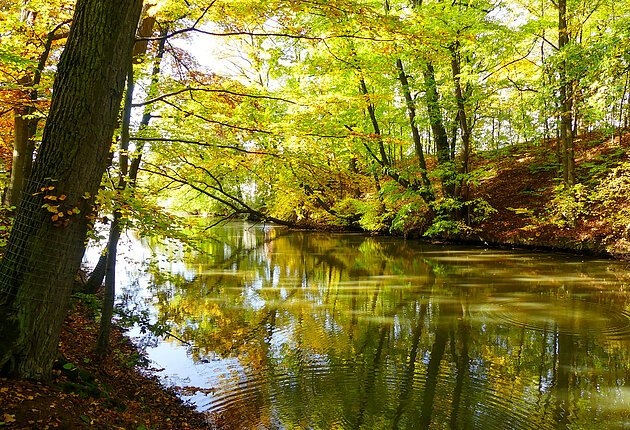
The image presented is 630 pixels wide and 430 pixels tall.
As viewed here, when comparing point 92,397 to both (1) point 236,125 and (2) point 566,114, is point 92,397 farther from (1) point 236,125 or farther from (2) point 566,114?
(2) point 566,114

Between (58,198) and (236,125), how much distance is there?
13.3 feet

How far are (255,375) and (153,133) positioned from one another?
5182 mm

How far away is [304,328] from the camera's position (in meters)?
7.84

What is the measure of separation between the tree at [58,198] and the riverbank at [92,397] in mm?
311

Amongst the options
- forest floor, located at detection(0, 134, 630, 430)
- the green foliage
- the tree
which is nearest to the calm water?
forest floor, located at detection(0, 134, 630, 430)

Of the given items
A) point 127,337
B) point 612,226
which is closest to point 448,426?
point 127,337

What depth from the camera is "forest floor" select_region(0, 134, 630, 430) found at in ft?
10.6

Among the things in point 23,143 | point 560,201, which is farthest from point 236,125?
point 560,201

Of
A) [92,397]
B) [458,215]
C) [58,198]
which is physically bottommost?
[92,397]

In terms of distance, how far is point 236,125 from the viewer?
7152mm

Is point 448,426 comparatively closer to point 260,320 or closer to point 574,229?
point 260,320

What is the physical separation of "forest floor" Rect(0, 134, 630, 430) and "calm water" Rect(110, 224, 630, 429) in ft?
1.90

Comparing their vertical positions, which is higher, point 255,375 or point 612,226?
point 612,226

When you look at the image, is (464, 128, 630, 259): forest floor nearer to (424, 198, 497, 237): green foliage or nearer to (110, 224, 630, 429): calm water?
(424, 198, 497, 237): green foliage
